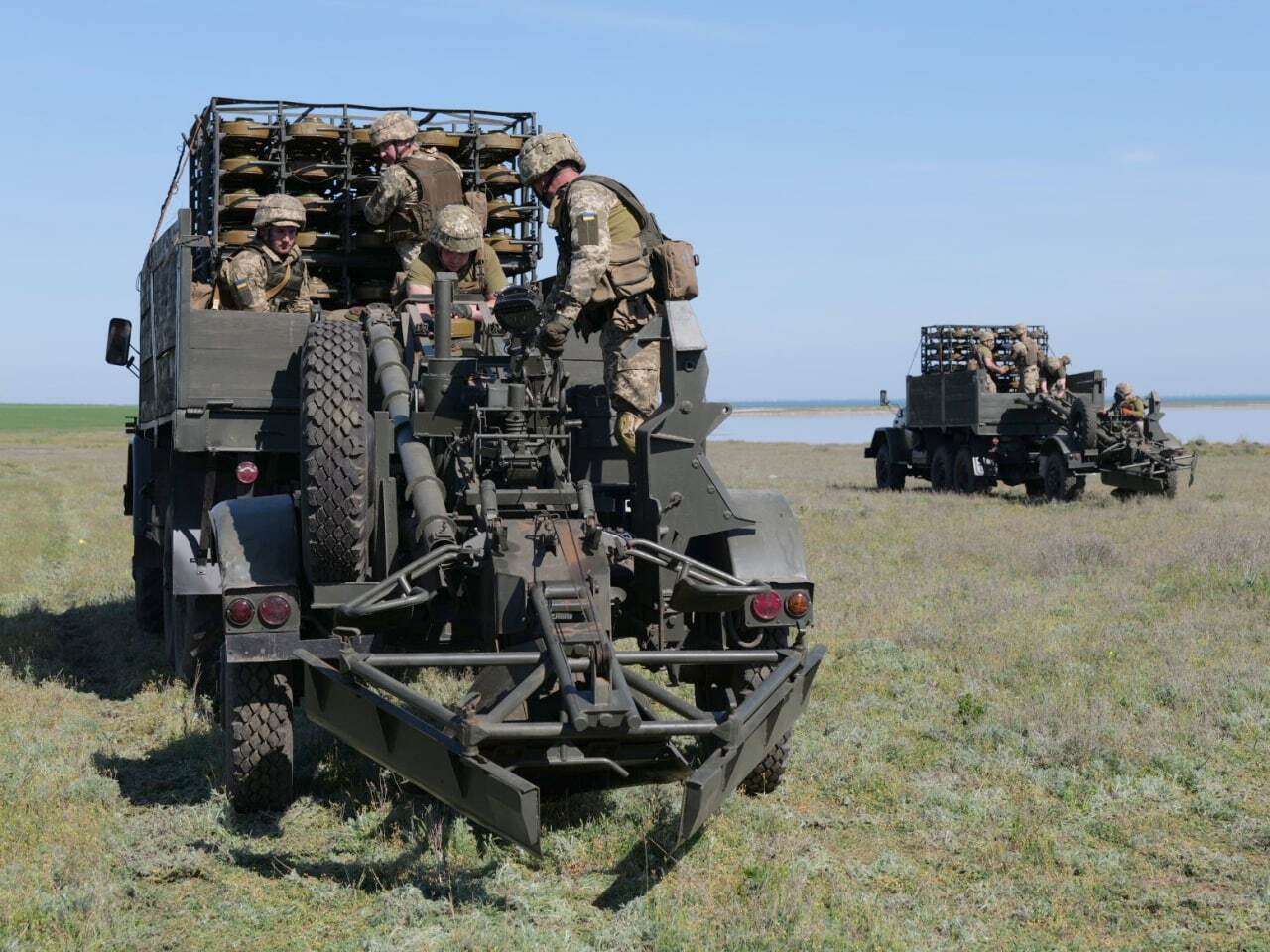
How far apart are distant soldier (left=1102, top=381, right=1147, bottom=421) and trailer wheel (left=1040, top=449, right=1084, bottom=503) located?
3.31 ft

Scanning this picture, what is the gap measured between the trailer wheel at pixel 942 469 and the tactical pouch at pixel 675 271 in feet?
64.0

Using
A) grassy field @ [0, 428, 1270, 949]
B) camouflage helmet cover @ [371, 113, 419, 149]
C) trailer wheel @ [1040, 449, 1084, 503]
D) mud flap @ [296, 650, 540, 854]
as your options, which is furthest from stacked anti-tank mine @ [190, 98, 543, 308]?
trailer wheel @ [1040, 449, 1084, 503]

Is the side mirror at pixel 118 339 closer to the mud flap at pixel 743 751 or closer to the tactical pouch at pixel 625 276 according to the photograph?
the tactical pouch at pixel 625 276

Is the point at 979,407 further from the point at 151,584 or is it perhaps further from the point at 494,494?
the point at 494,494

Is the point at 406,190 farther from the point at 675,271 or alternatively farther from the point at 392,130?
the point at 675,271

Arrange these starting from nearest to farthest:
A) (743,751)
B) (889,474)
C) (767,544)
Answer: (743,751), (767,544), (889,474)

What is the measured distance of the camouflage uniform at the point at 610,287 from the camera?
7234 mm

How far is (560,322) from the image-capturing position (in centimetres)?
707

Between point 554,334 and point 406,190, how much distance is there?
3862 millimetres

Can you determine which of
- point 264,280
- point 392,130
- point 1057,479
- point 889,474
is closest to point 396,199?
point 392,130

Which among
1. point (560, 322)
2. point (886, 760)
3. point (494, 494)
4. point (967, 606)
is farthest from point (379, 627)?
point (967, 606)

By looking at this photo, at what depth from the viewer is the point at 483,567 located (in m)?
6.07

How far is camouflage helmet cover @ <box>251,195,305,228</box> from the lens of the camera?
9789 mm

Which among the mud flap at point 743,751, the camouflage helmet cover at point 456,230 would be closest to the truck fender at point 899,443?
the camouflage helmet cover at point 456,230
